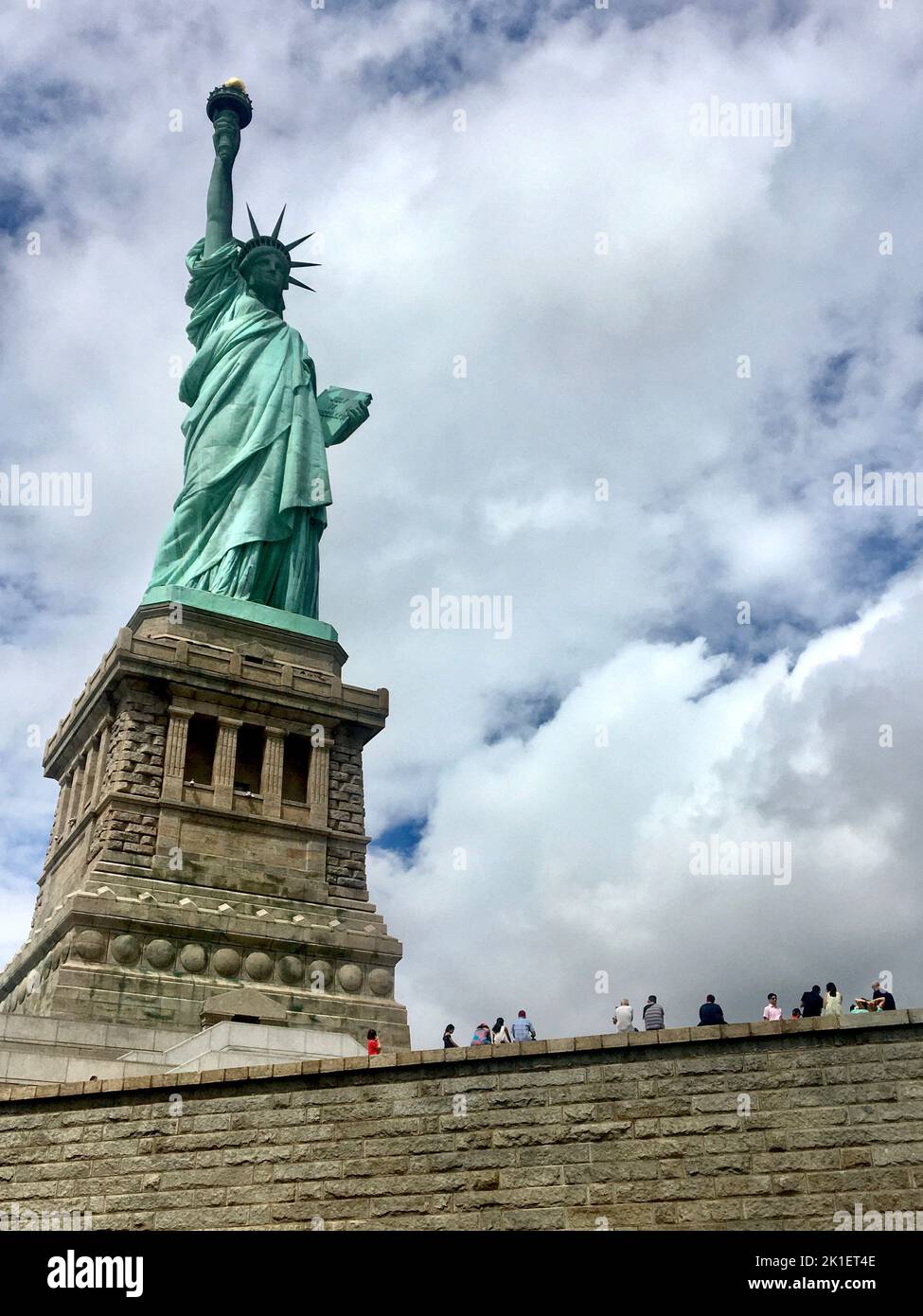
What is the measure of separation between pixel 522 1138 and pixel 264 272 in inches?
1223

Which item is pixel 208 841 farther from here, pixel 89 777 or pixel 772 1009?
pixel 772 1009

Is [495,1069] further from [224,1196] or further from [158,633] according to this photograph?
[158,633]

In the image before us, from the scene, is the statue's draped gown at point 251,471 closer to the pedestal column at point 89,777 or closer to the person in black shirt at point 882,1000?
the pedestal column at point 89,777

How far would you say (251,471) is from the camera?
34.2m

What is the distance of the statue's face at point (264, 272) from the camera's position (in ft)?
125

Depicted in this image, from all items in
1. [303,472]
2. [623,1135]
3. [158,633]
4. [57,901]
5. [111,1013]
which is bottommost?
[623,1135]

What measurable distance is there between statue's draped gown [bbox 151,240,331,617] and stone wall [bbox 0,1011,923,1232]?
19219 mm

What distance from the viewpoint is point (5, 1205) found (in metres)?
14.0

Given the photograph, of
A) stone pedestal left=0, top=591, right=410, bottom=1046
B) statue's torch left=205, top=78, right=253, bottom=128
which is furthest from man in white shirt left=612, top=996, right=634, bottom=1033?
statue's torch left=205, top=78, right=253, bottom=128

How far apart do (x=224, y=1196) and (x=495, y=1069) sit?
3.16m

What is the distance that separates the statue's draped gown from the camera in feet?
107

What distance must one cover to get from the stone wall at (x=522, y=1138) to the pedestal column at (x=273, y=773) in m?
13.6

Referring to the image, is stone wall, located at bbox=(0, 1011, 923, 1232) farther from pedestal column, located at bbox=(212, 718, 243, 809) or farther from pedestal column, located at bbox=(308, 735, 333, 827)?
pedestal column, located at bbox=(308, 735, 333, 827)
